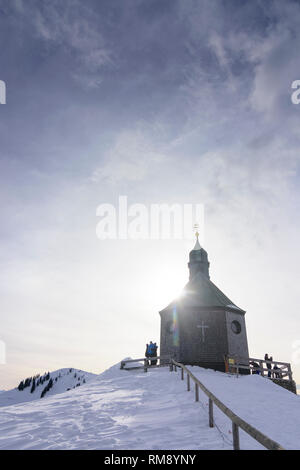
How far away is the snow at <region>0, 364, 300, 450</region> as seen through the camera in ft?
20.2

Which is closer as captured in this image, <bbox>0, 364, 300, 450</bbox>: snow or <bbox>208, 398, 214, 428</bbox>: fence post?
<bbox>0, 364, 300, 450</bbox>: snow

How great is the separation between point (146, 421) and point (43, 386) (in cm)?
16959

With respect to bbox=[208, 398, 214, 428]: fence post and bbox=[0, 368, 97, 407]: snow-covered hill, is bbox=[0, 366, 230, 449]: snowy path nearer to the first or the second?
bbox=[208, 398, 214, 428]: fence post

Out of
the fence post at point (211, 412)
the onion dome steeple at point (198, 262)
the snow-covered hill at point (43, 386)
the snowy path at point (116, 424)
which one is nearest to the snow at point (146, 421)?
the snowy path at point (116, 424)

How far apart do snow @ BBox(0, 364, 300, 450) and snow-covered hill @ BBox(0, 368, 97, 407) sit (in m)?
140

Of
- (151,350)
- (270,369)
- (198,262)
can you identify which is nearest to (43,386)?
(198,262)

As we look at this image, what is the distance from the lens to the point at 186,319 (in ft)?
74.6

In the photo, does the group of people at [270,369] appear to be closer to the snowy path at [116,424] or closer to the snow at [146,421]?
the snow at [146,421]

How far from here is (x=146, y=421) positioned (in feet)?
25.2

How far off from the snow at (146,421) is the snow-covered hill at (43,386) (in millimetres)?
139586

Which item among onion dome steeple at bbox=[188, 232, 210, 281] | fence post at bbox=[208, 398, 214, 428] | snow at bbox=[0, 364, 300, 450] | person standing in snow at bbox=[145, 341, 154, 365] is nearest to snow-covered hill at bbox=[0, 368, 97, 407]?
onion dome steeple at bbox=[188, 232, 210, 281]

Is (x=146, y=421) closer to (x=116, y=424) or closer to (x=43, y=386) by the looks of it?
(x=116, y=424)

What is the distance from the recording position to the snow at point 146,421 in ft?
20.2
